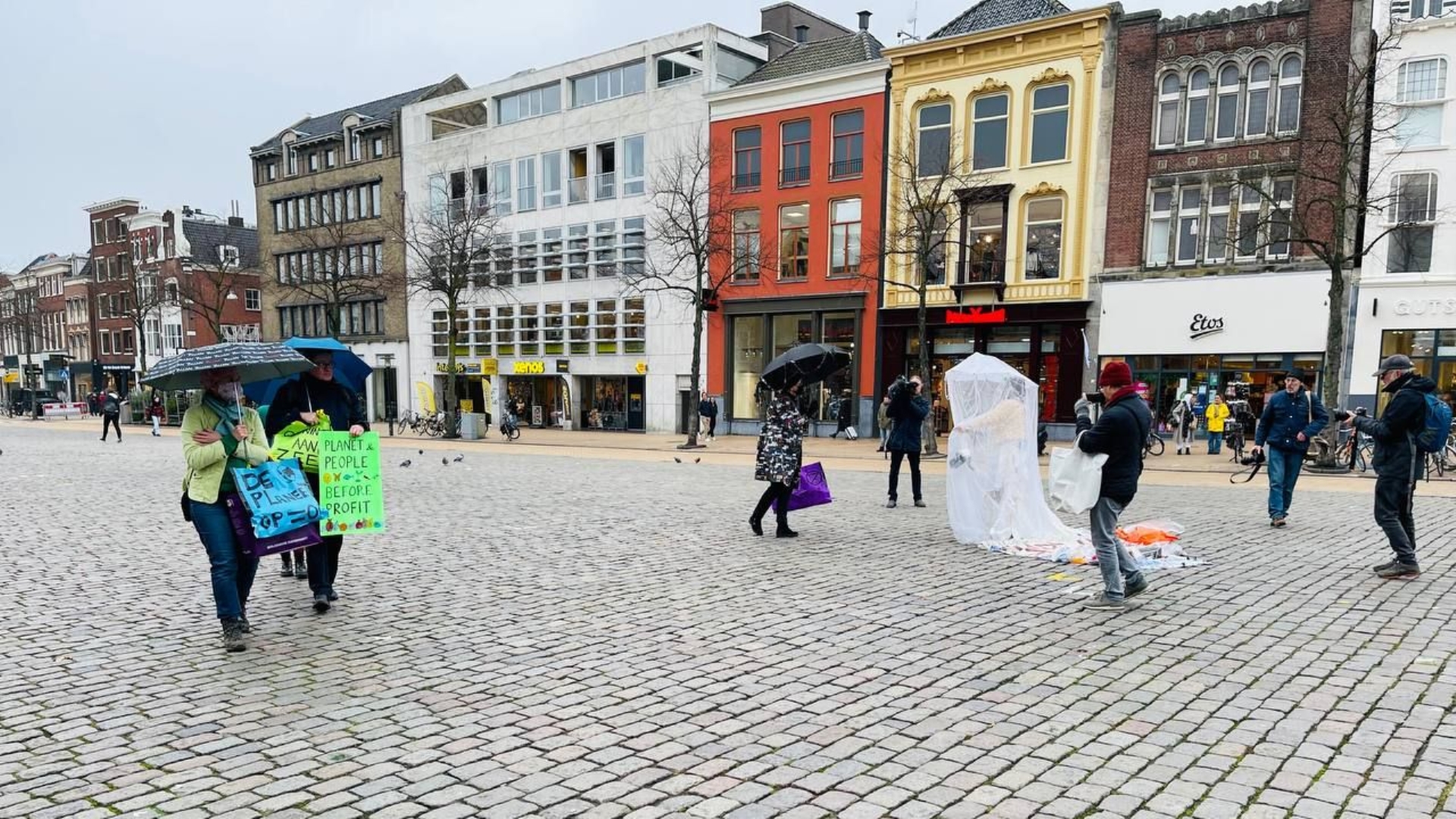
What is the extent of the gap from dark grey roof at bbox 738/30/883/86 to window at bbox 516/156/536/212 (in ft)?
35.0

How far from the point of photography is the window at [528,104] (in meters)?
37.5

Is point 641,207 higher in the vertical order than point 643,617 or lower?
higher

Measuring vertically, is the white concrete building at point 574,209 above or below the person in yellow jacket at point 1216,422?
above

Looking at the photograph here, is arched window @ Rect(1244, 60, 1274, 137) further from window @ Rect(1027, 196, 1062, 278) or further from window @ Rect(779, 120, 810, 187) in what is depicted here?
window @ Rect(779, 120, 810, 187)

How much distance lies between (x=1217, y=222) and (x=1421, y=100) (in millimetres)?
5414

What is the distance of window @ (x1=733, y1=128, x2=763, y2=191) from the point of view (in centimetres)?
3177

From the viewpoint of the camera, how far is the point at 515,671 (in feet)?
15.9

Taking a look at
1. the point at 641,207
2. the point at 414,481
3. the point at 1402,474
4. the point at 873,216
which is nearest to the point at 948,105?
the point at 873,216

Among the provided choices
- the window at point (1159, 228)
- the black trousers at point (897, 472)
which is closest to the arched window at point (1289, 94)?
the window at point (1159, 228)

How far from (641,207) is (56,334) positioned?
61.7 metres

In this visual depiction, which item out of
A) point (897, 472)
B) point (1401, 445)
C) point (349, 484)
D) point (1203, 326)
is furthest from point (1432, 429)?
point (1203, 326)

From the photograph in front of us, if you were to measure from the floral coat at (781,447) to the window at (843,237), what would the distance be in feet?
70.4

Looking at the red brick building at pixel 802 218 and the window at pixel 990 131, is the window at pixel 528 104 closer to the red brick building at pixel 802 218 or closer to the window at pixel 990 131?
the red brick building at pixel 802 218

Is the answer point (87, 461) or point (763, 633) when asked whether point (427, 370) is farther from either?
point (763, 633)
